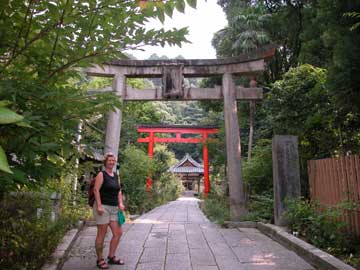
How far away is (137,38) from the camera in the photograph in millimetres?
2105

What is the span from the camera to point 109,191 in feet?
12.1

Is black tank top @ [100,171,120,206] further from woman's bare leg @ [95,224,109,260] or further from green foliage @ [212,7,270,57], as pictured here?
green foliage @ [212,7,270,57]

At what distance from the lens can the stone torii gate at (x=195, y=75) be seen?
798 centimetres

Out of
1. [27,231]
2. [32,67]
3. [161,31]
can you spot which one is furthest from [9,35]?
[27,231]

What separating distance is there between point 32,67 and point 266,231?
533 centimetres

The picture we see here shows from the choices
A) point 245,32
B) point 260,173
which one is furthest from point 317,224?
Answer: point 245,32

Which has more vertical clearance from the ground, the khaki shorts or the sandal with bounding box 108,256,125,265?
the khaki shorts

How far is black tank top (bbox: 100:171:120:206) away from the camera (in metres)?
3.66

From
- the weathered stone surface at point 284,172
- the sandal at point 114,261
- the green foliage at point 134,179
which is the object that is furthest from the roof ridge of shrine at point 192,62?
the green foliage at point 134,179

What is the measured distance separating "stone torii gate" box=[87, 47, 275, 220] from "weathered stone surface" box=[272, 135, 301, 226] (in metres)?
1.62

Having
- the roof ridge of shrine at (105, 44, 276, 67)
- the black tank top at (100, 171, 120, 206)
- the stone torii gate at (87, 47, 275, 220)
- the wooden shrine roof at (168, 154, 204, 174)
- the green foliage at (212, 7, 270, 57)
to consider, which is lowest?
the black tank top at (100, 171, 120, 206)

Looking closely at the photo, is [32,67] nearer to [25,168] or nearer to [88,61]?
[88,61]

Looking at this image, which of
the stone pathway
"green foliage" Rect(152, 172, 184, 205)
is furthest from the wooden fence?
"green foliage" Rect(152, 172, 184, 205)

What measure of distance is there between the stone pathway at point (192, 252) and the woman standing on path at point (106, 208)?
0.66ft
